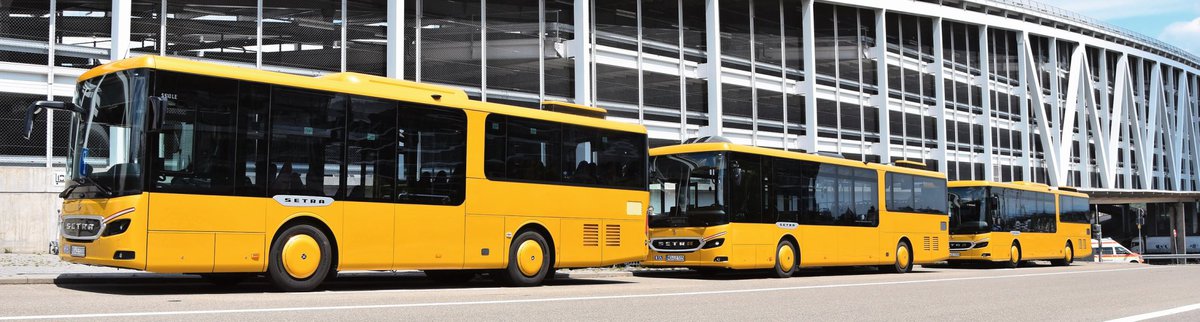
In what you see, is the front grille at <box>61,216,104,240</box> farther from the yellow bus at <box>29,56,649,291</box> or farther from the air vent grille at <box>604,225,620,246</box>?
the air vent grille at <box>604,225,620,246</box>

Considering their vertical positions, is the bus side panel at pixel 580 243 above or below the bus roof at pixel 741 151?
below

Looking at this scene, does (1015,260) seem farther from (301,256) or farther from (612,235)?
(301,256)

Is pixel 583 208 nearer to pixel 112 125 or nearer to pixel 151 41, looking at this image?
pixel 112 125

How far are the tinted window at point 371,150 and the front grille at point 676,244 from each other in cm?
794

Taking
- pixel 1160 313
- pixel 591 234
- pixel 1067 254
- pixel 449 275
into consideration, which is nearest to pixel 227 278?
pixel 449 275

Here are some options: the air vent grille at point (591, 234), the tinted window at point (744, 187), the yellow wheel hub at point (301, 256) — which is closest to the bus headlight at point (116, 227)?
the yellow wheel hub at point (301, 256)

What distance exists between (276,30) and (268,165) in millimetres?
13311

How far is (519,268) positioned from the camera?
15.6 meters

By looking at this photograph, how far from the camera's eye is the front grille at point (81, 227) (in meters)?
11.7

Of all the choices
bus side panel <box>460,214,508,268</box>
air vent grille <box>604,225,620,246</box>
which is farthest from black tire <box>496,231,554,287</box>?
air vent grille <box>604,225,620,246</box>

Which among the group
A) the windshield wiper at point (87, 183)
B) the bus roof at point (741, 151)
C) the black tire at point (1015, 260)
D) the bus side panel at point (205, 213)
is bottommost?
the black tire at point (1015, 260)

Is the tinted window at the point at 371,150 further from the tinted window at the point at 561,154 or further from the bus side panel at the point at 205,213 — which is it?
the tinted window at the point at 561,154

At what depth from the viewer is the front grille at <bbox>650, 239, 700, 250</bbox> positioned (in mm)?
20406

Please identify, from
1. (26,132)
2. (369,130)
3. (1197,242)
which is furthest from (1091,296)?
(1197,242)
